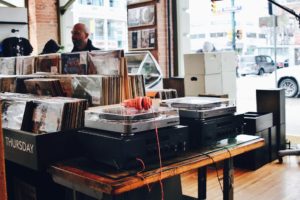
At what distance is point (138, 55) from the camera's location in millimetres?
5164

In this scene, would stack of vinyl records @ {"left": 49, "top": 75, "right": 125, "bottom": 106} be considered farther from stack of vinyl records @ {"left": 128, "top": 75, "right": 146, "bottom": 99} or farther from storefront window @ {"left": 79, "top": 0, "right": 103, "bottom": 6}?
storefront window @ {"left": 79, "top": 0, "right": 103, "bottom": 6}

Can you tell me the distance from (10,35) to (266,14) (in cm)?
389

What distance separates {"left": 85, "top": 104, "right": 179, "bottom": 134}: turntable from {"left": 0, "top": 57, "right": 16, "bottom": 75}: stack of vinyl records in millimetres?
1495

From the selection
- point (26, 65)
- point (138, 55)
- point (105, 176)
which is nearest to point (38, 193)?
point (105, 176)

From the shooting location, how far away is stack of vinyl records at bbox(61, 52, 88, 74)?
230 centimetres

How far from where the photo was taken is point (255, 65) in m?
13.9

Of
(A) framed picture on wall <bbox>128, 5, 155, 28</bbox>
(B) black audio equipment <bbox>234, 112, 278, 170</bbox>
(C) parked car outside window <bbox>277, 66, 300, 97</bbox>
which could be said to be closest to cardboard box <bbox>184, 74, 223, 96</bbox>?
(B) black audio equipment <bbox>234, 112, 278, 170</bbox>

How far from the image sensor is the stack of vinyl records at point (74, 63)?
7.56 ft

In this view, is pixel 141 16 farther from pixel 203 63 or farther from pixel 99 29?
pixel 99 29

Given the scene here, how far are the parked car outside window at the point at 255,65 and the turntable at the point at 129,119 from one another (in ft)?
41.0

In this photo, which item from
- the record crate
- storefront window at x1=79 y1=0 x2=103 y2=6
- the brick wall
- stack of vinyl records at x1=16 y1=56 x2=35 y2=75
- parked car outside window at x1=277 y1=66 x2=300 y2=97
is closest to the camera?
the record crate

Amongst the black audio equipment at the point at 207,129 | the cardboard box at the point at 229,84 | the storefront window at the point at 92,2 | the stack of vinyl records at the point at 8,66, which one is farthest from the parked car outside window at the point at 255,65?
the black audio equipment at the point at 207,129

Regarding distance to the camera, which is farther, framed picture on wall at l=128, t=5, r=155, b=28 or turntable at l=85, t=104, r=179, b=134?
framed picture on wall at l=128, t=5, r=155, b=28

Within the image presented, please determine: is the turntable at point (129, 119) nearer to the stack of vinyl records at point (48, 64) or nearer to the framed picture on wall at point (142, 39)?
the stack of vinyl records at point (48, 64)
